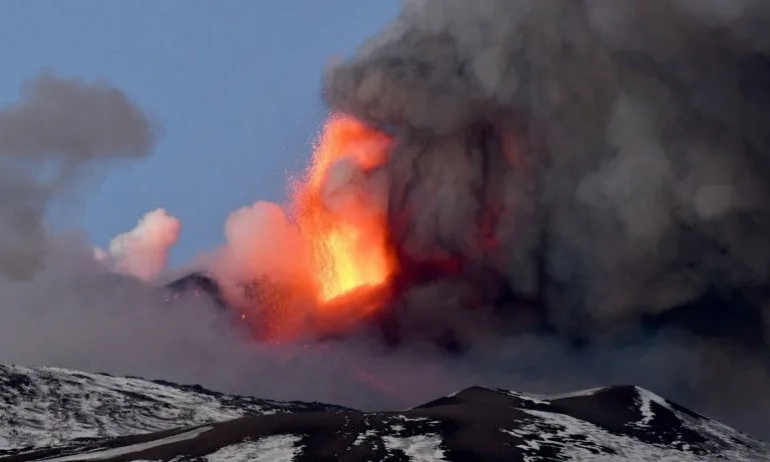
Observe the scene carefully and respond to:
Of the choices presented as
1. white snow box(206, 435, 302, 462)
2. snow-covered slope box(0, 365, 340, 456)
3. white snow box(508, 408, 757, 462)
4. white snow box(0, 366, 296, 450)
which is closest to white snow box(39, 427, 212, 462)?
white snow box(206, 435, 302, 462)

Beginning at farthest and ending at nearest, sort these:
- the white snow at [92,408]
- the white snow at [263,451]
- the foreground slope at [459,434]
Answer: the white snow at [92,408] < the foreground slope at [459,434] < the white snow at [263,451]

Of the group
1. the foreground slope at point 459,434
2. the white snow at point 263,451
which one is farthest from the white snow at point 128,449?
the white snow at point 263,451

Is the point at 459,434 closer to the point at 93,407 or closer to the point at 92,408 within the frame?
the point at 92,408

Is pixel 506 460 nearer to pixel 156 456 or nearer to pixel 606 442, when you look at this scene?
pixel 606 442

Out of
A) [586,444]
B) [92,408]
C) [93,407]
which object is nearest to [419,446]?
[586,444]

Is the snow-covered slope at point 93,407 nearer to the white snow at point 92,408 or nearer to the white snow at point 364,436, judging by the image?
the white snow at point 92,408

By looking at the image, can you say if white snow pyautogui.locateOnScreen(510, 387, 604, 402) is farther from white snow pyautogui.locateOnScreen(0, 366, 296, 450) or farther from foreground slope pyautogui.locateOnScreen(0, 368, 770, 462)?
white snow pyautogui.locateOnScreen(0, 366, 296, 450)

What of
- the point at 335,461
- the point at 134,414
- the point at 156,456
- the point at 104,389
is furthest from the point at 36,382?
the point at 335,461
